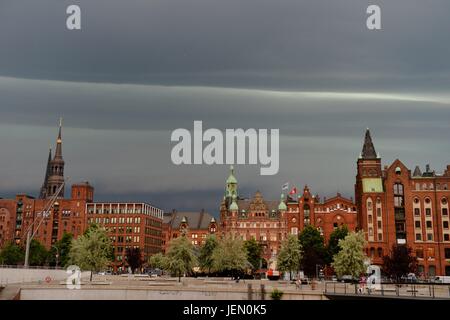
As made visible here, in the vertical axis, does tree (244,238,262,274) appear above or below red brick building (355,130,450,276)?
below

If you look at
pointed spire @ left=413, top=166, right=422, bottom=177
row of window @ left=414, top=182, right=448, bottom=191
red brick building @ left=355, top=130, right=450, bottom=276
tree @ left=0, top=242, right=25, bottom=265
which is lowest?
tree @ left=0, top=242, right=25, bottom=265

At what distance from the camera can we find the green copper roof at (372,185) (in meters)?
135

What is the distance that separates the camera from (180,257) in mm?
87312

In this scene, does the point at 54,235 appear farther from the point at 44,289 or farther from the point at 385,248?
the point at 44,289

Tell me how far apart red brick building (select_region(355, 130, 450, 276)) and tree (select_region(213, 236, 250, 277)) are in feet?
147

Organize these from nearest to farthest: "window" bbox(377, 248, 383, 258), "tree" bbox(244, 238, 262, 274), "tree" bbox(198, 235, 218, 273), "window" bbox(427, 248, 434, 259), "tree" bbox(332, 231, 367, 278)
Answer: "tree" bbox(332, 231, 367, 278) < "tree" bbox(198, 235, 218, 273) < "window" bbox(427, 248, 434, 259) < "window" bbox(377, 248, 383, 258) < "tree" bbox(244, 238, 262, 274)

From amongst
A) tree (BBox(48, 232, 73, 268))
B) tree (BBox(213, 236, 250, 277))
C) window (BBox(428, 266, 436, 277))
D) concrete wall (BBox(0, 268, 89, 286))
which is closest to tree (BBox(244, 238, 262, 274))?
window (BBox(428, 266, 436, 277))

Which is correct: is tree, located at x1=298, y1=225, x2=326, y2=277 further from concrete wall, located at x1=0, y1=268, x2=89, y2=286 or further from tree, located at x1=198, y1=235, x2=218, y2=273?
concrete wall, located at x1=0, y1=268, x2=89, y2=286

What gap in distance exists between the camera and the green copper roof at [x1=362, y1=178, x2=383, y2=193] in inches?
5319

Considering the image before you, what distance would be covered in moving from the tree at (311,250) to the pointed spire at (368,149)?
2535 centimetres

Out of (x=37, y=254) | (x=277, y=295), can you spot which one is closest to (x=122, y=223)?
(x=37, y=254)

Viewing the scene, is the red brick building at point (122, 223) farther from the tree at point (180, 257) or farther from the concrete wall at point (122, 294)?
the concrete wall at point (122, 294)

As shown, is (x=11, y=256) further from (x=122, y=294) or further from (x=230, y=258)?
(x=122, y=294)
